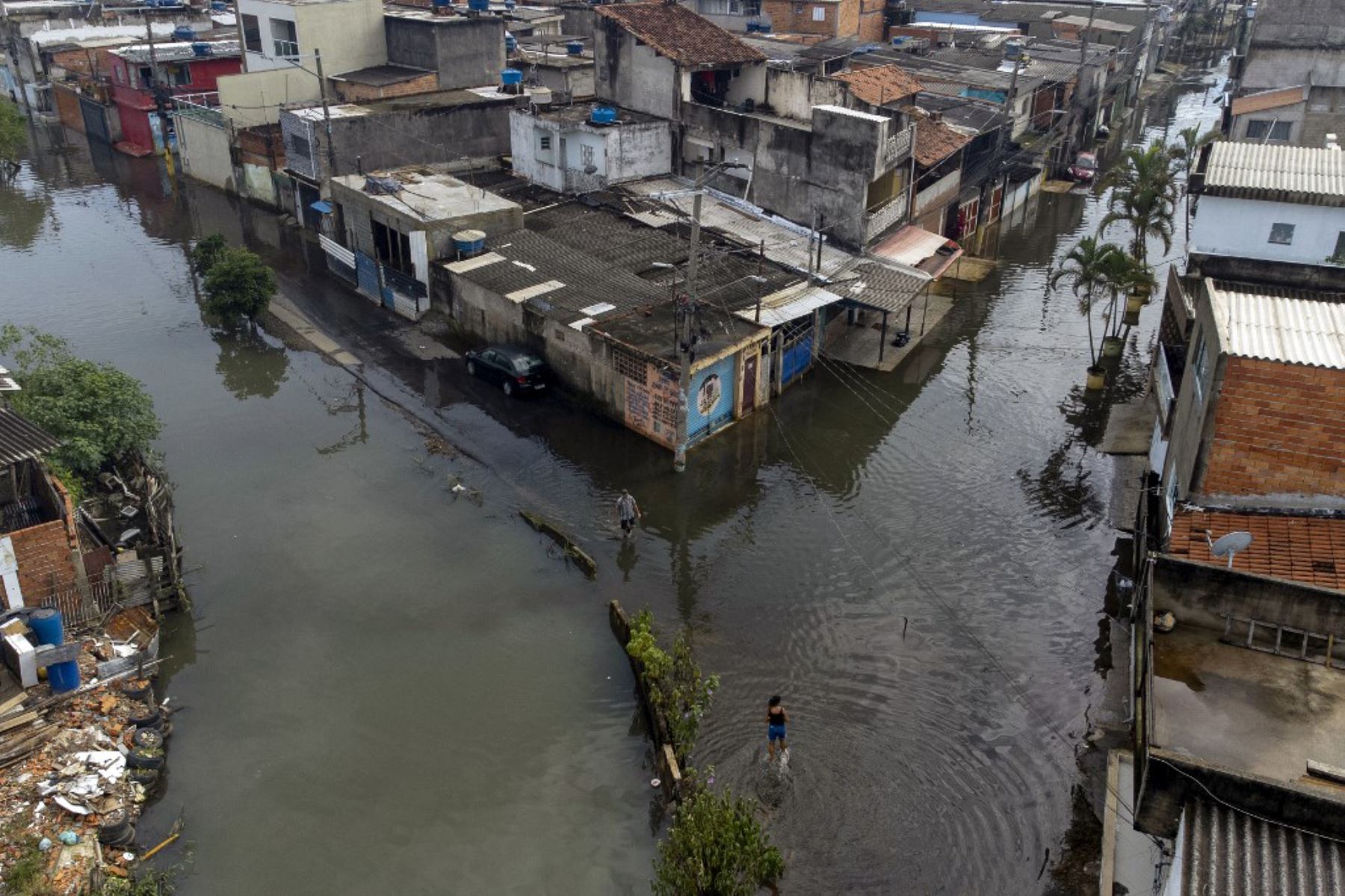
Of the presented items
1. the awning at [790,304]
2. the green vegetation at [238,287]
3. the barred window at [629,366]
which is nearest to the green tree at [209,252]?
the green vegetation at [238,287]

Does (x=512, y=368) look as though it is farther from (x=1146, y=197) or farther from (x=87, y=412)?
(x=1146, y=197)

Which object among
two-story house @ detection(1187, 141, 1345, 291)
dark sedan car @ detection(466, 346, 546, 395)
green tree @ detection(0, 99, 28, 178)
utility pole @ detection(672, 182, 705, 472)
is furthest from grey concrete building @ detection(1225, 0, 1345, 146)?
green tree @ detection(0, 99, 28, 178)

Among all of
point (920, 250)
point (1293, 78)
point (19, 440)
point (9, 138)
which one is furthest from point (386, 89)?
point (1293, 78)

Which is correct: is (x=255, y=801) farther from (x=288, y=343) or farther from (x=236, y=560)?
(x=288, y=343)

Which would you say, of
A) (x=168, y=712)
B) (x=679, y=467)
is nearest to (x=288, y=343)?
(x=679, y=467)

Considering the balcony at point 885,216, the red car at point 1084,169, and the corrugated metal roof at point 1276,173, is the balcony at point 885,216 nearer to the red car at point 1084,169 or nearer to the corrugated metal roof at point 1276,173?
Answer: the corrugated metal roof at point 1276,173

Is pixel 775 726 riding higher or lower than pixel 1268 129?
lower
